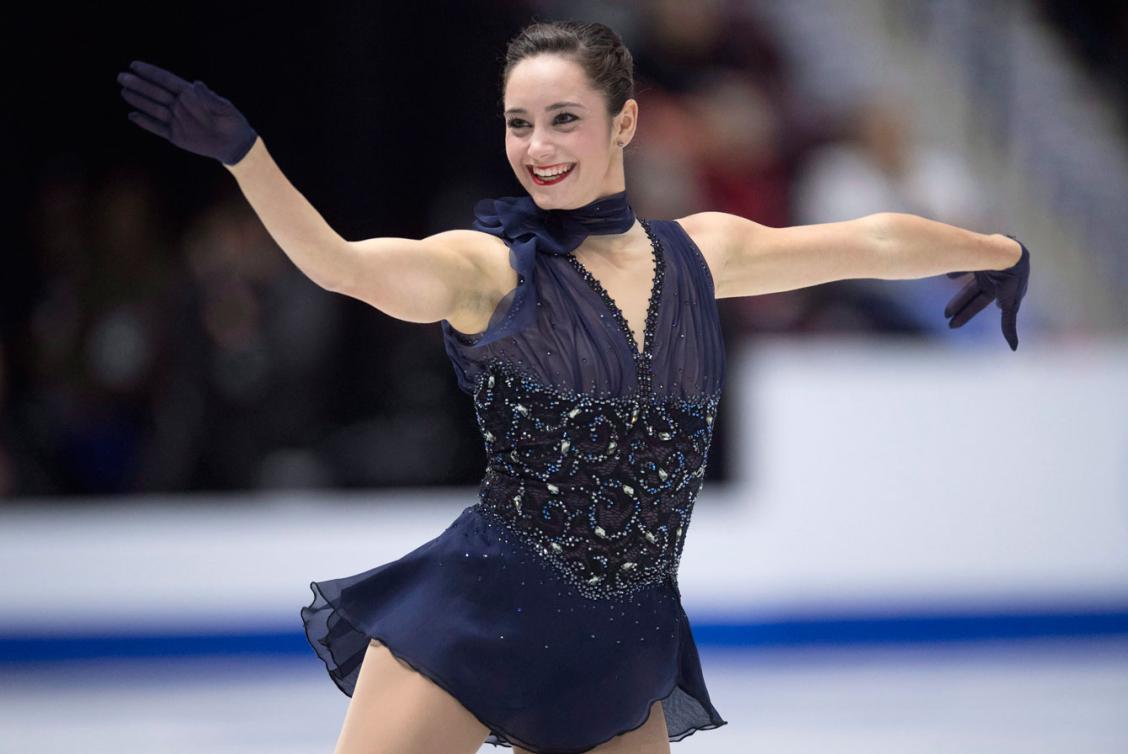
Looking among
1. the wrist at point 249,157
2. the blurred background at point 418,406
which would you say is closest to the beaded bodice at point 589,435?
the wrist at point 249,157

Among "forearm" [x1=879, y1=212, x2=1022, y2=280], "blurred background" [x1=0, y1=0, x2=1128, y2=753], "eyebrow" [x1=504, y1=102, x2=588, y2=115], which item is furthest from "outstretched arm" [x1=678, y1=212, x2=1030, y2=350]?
"blurred background" [x1=0, y1=0, x2=1128, y2=753]

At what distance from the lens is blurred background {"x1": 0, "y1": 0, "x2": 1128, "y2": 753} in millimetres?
5844

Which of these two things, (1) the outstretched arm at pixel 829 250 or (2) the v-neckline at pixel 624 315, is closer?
(2) the v-neckline at pixel 624 315

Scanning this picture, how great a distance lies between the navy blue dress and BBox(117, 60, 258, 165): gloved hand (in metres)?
0.52

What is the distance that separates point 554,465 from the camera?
89.4 inches

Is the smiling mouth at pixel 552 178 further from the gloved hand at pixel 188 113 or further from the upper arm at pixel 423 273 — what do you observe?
the gloved hand at pixel 188 113

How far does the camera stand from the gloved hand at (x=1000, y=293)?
2.90 metres

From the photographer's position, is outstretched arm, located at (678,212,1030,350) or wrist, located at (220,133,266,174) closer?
wrist, located at (220,133,266,174)

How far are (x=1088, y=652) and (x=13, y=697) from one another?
14.1 feet

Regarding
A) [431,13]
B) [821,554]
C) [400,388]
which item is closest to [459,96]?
[431,13]

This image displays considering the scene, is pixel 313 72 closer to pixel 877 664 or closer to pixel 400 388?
pixel 400 388

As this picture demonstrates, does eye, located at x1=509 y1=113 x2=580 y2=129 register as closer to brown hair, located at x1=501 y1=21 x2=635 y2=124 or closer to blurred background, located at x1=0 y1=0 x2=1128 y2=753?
brown hair, located at x1=501 y1=21 x2=635 y2=124

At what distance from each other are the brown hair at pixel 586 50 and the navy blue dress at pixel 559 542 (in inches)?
11.3

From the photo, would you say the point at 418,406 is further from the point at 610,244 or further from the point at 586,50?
the point at 586,50
